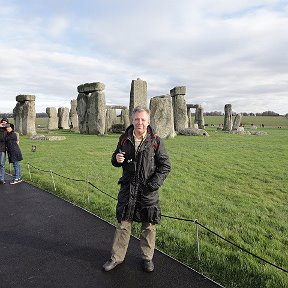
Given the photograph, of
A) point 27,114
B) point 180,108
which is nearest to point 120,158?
point 27,114

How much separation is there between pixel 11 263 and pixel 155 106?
52.2 ft

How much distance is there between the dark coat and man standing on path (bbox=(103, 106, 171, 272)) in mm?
5689

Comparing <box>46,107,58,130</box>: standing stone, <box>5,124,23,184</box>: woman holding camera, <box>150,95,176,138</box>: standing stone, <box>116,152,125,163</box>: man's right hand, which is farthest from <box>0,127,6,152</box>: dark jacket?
<box>46,107,58,130</box>: standing stone

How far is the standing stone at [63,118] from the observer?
3422cm

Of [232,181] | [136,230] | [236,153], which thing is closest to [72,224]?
[136,230]

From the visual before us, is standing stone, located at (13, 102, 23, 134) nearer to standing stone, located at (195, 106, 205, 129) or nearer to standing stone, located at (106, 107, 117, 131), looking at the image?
standing stone, located at (106, 107, 117, 131)

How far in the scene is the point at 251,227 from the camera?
5418mm

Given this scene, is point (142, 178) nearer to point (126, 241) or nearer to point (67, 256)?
point (126, 241)

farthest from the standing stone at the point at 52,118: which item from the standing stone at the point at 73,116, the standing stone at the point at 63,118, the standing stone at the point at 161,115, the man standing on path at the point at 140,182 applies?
the man standing on path at the point at 140,182

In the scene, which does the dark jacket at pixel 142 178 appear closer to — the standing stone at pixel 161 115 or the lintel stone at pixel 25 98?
the standing stone at pixel 161 115

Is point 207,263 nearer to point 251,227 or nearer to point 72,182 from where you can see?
point 251,227

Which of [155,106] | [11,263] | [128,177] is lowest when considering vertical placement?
[11,263]

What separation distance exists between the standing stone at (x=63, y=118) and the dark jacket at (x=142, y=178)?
3160cm

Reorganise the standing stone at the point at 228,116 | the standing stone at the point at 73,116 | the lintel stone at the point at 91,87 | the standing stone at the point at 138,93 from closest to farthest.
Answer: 1. the standing stone at the point at 138,93
2. the lintel stone at the point at 91,87
3. the standing stone at the point at 228,116
4. the standing stone at the point at 73,116
